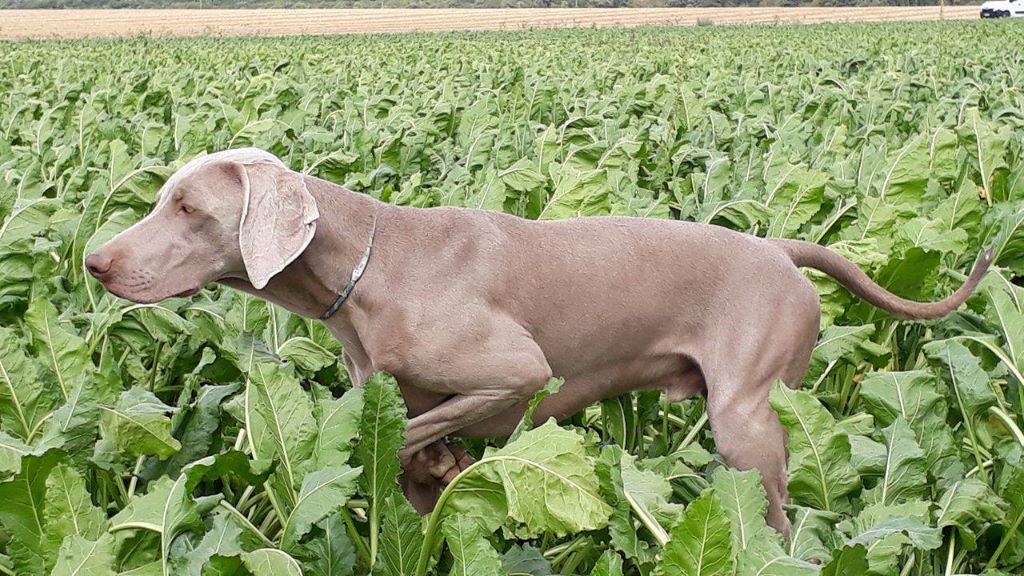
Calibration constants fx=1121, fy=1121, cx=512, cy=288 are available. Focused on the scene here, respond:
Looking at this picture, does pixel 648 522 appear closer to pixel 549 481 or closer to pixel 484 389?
pixel 549 481

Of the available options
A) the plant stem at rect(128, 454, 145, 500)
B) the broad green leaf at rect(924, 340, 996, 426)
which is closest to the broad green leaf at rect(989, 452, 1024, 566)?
the broad green leaf at rect(924, 340, 996, 426)

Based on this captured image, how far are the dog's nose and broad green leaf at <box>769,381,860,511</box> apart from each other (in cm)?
157

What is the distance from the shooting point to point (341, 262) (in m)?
2.84

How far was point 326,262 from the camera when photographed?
9.32 ft

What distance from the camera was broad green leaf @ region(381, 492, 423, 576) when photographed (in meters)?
2.27

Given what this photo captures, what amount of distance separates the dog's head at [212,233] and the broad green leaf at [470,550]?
3.04 feet

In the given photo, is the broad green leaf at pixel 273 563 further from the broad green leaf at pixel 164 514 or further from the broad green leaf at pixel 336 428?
the broad green leaf at pixel 336 428

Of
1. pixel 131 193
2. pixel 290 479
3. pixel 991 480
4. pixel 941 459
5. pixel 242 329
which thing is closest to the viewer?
pixel 290 479

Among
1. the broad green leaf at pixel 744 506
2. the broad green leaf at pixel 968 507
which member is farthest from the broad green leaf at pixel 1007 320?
the broad green leaf at pixel 744 506

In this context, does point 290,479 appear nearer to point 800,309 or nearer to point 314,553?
point 314,553

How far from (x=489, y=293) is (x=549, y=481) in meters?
0.79

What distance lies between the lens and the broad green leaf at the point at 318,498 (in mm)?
2273

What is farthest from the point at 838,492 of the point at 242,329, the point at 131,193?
the point at 131,193

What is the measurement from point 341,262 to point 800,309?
1.23 metres
